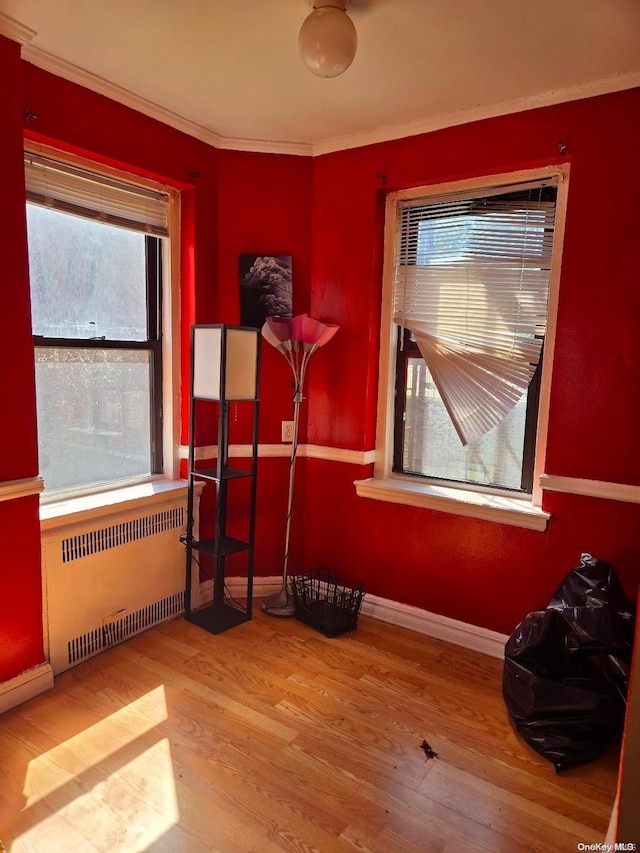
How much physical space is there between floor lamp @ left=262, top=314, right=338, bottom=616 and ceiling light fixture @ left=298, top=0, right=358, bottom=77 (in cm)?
117

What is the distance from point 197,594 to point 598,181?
2.68 meters

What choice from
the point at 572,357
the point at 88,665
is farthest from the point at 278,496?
the point at 572,357

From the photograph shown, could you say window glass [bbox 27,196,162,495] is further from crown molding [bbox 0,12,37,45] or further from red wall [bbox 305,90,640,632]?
red wall [bbox 305,90,640,632]

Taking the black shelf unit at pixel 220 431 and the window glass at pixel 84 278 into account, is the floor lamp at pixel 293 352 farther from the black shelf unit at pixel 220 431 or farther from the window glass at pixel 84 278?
the window glass at pixel 84 278

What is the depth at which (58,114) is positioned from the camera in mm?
2139

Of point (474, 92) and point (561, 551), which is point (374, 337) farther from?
point (561, 551)

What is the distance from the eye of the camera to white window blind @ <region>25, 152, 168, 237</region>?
7.17 ft

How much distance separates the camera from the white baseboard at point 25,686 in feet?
6.75

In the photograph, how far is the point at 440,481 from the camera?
2770 mm

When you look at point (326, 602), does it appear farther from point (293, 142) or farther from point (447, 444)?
point (293, 142)

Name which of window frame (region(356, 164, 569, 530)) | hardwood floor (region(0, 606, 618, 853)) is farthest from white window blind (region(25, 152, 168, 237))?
hardwood floor (region(0, 606, 618, 853))

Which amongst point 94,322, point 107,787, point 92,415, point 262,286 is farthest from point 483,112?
point 107,787

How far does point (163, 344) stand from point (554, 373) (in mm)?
1875

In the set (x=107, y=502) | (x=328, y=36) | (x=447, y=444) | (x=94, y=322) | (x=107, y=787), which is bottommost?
(x=107, y=787)
